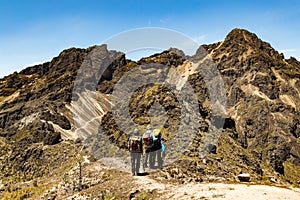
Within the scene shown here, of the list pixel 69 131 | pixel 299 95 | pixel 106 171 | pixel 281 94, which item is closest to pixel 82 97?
pixel 69 131

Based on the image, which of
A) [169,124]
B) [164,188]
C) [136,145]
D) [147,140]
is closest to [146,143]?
[147,140]

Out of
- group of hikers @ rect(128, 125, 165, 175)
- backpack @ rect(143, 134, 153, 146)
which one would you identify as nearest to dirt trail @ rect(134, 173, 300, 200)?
group of hikers @ rect(128, 125, 165, 175)

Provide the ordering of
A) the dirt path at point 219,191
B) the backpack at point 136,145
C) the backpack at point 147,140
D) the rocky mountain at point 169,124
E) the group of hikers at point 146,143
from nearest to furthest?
the dirt path at point 219,191 → the backpack at point 147,140 → the group of hikers at point 146,143 → the backpack at point 136,145 → the rocky mountain at point 169,124

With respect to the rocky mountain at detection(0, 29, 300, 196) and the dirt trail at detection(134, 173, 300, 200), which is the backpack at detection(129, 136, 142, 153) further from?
the rocky mountain at detection(0, 29, 300, 196)

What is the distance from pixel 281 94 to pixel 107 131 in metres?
149

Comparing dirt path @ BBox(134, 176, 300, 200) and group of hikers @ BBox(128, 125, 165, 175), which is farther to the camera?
group of hikers @ BBox(128, 125, 165, 175)

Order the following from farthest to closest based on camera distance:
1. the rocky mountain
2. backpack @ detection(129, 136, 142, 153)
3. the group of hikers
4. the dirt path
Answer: the rocky mountain < backpack @ detection(129, 136, 142, 153) < the group of hikers < the dirt path

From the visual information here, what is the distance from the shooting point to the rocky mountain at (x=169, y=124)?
52594mm

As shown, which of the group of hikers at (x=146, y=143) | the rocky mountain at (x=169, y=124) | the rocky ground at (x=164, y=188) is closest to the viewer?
the rocky ground at (x=164, y=188)

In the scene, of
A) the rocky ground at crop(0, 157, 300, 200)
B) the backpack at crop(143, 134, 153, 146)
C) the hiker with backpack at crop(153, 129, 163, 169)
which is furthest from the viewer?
the hiker with backpack at crop(153, 129, 163, 169)

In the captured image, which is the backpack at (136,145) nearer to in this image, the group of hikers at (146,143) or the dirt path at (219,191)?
the group of hikers at (146,143)

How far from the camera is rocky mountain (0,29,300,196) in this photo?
52.6 m

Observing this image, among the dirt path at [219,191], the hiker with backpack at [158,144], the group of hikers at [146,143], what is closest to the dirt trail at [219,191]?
the dirt path at [219,191]

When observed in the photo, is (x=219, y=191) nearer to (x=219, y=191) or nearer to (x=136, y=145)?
(x=219, y=191)
